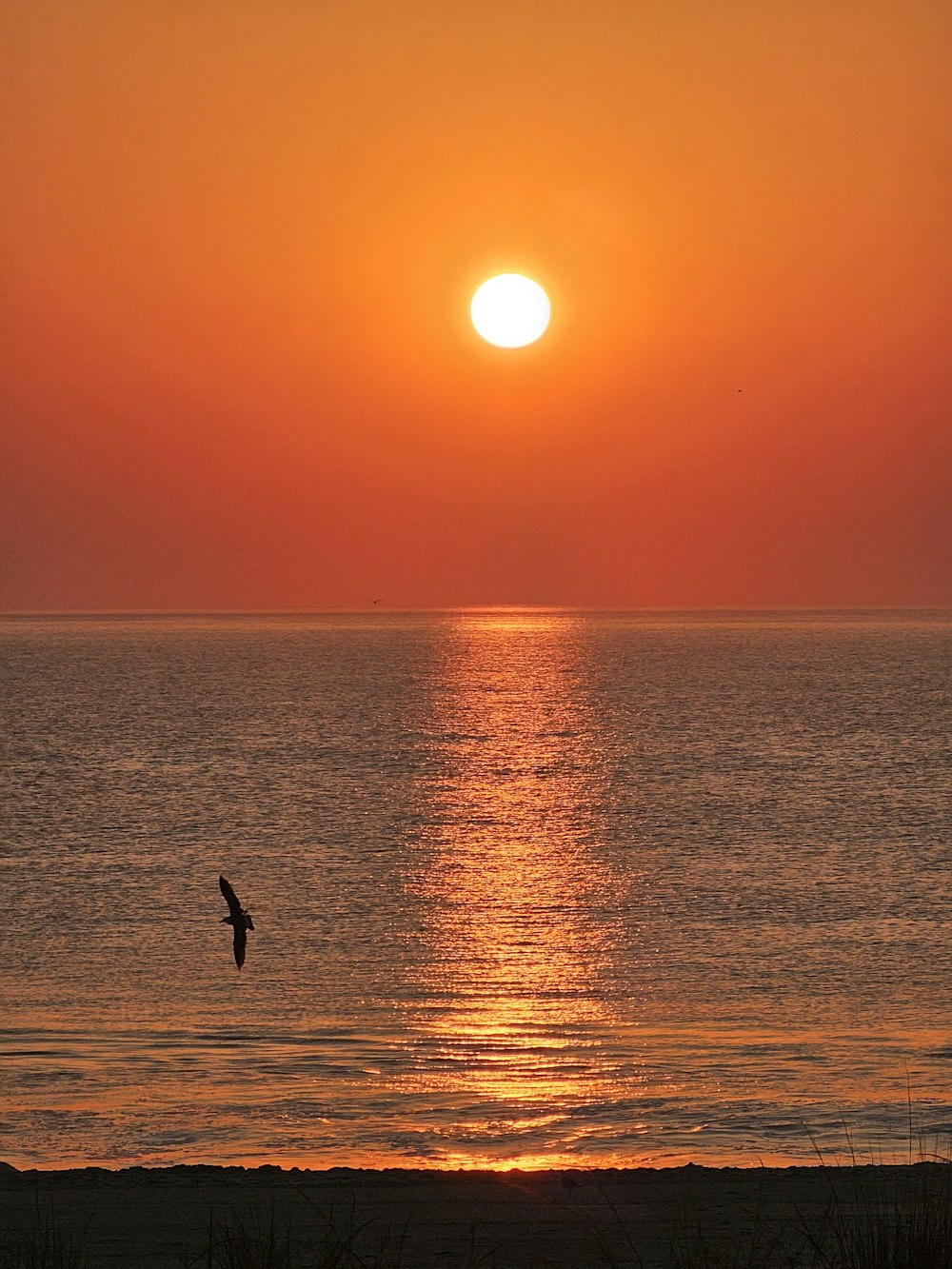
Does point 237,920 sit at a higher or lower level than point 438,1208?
higher

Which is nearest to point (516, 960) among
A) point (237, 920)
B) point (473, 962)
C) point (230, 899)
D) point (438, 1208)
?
point (473, 962)

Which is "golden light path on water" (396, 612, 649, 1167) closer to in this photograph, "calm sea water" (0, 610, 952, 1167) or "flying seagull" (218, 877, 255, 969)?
"calm sea water" (0, 610, 952, 1167)

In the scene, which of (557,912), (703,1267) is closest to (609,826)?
(557,912)

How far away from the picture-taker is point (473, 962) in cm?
3338

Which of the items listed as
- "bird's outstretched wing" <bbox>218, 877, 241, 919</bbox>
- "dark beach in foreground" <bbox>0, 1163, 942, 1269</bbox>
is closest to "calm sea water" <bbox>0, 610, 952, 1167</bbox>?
"dark beach in foreground" <bbox>0, 1163, 942, 1269</bbox>

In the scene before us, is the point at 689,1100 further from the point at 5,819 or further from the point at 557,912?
the point at 5,819

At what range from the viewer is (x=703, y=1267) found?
34.2 ft

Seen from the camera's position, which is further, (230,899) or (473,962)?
(473,962)

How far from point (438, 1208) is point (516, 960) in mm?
17194

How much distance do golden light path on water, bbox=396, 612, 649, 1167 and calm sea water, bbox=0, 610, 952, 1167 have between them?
102 mm

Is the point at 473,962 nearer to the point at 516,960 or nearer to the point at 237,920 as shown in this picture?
the point at 516,960

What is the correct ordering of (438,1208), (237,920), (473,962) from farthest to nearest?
(473,962)
(237,920)
(438,1208)

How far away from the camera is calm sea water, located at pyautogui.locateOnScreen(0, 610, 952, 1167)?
843 inches

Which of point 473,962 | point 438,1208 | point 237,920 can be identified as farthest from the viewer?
point 473,962
